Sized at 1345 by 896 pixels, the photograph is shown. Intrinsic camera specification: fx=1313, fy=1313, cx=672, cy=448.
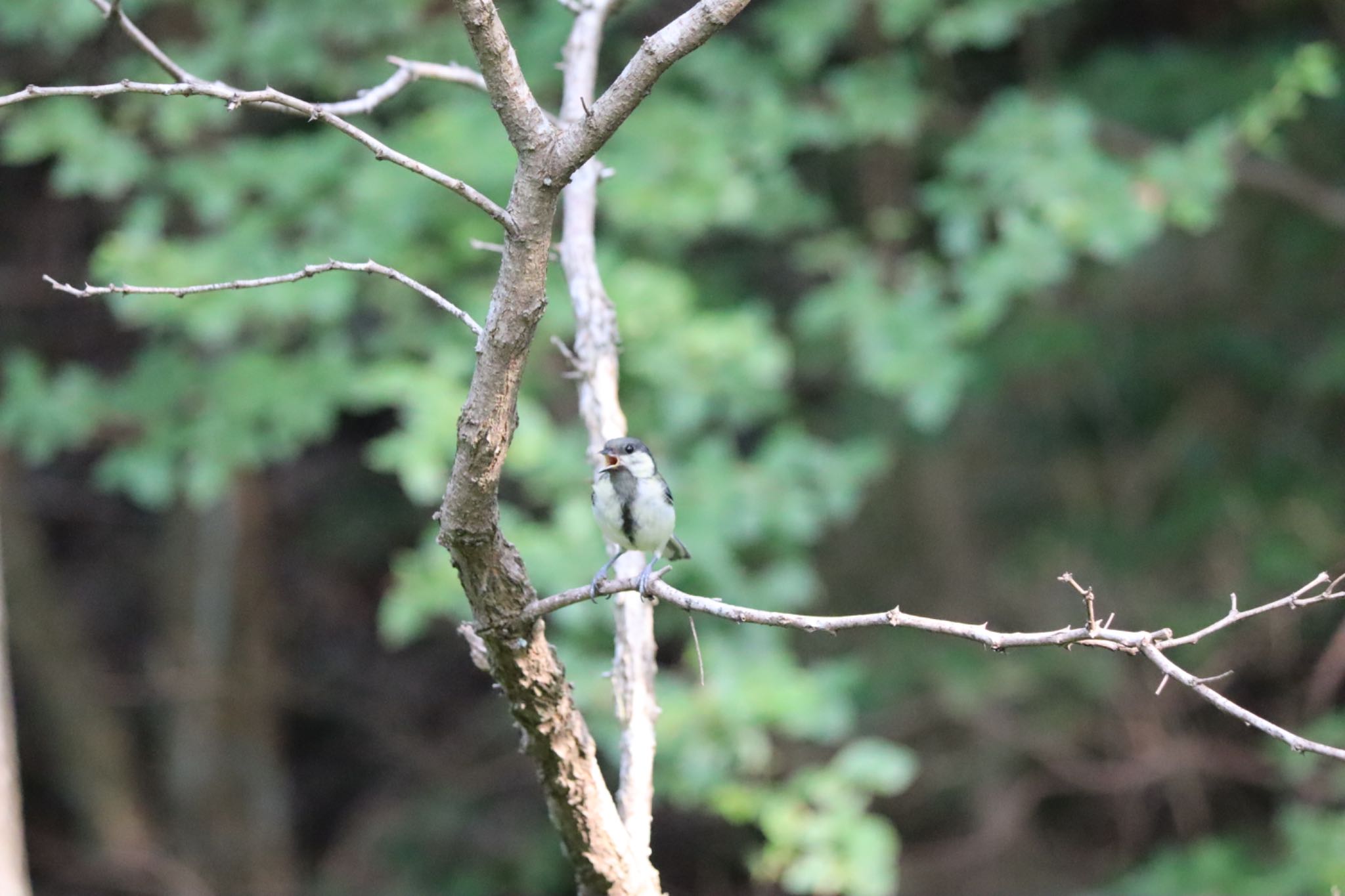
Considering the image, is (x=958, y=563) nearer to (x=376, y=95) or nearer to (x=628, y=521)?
(x=628, y=521)

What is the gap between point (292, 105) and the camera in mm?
1780

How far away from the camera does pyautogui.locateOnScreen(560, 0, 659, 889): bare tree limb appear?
2.53m

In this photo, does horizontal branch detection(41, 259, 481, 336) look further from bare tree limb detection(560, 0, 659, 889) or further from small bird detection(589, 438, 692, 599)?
small bird detection(589, 438, 692, 599)

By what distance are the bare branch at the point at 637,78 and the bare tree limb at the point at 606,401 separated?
0.53 m

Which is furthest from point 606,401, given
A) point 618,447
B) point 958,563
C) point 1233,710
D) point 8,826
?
point 958,563

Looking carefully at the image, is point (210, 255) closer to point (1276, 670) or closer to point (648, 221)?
point (648, 221)

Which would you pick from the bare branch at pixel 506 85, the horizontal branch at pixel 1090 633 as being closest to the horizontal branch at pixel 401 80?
the bare branch at pixel 506 85

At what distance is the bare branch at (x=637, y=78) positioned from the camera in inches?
66.3

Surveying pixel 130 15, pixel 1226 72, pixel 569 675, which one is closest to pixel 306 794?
pixel 569 675

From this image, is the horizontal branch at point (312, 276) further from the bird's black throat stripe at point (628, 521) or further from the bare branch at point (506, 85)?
the bird's black throat stripe at point (628, 521)

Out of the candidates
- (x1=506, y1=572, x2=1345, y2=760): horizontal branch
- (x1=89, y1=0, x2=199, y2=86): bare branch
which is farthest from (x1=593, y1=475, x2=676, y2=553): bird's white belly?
(x1=89, y1=0, x2=199, y2=86): bare branch

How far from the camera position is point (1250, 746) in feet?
22.9

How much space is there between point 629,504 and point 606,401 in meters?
0.24

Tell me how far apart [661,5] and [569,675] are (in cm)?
342
